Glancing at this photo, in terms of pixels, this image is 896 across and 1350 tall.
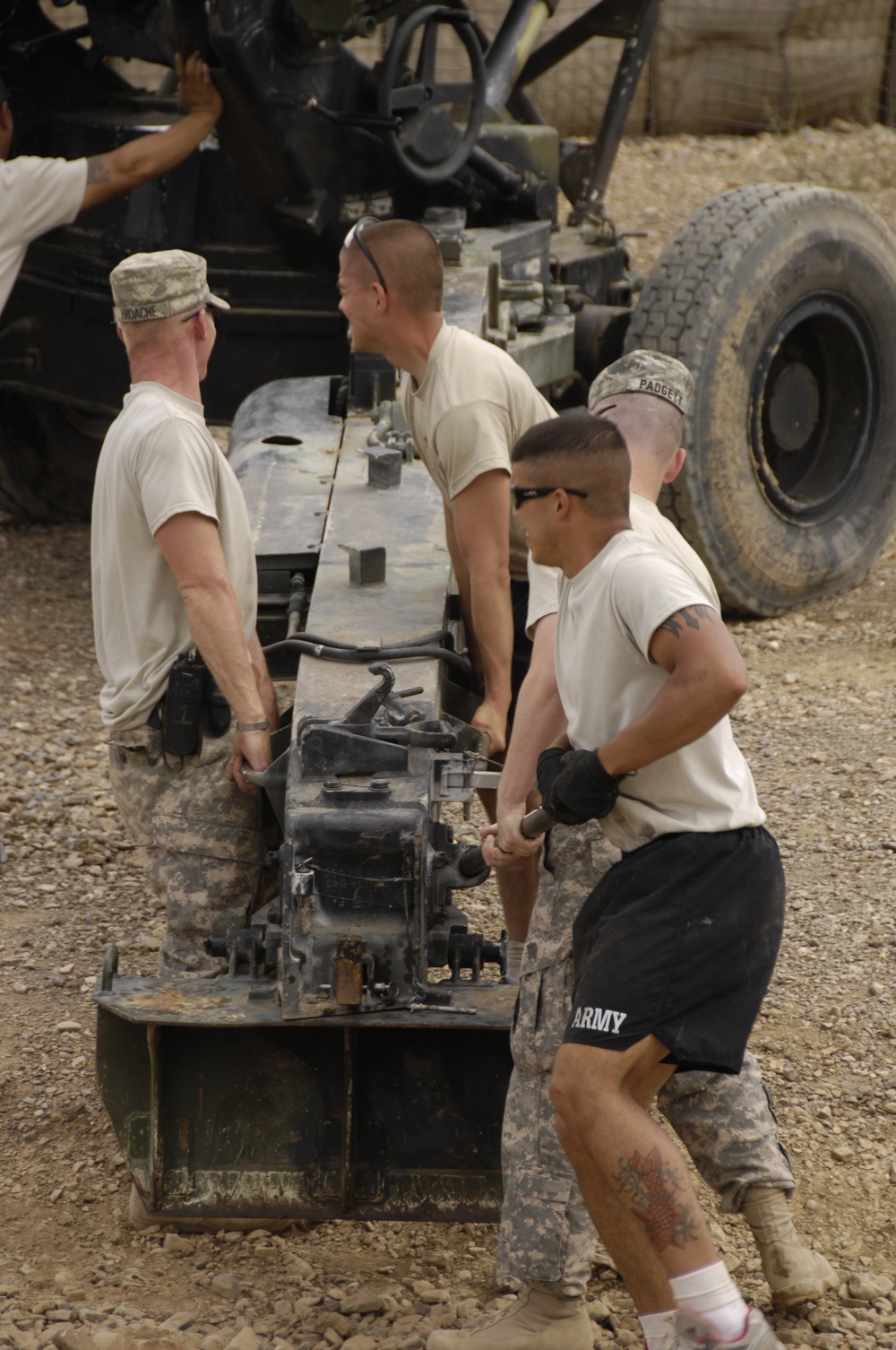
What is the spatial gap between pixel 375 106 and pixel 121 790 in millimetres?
3230

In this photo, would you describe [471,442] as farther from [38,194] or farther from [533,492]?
[38,194]

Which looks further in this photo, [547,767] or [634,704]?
[547,767]

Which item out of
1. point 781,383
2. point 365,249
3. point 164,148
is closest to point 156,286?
point 365,249

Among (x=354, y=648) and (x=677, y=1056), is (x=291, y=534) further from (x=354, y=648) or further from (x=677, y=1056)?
(x=677, y=1056)

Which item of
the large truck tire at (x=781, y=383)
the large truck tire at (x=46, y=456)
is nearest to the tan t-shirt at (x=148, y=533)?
the large truck tire at (x=781, y=383)

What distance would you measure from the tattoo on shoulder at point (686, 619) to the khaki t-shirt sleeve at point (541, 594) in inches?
35.4

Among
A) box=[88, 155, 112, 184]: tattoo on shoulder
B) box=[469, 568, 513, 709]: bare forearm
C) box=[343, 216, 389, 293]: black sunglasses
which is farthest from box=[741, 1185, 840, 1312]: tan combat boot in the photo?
box=[88, 155, 112, 184]: tattoo on shoulder

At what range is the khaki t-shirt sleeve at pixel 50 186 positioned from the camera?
18.1 ft

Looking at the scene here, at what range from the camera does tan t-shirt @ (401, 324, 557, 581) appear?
11.1 feet

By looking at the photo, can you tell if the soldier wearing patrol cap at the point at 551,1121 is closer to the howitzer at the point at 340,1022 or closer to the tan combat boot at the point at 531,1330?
the tan combat boot at the point at 531,1330

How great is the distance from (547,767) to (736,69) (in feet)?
37.3

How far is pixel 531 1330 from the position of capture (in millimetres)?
2641

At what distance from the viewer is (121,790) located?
3.44 m

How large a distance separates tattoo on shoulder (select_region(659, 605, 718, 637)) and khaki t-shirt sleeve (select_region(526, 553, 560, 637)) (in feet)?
2.95
